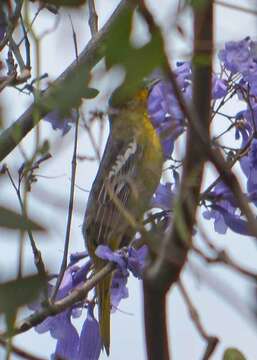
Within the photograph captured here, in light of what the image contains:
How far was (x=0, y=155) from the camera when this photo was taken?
2.21m

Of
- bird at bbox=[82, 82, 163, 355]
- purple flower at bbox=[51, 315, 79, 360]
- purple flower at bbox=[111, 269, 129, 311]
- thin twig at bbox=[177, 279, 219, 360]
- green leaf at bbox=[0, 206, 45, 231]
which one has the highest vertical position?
bird at bbox=[82, 82, 163, 355]

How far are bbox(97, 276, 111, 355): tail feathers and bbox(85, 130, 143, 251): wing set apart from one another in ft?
→ 0.36

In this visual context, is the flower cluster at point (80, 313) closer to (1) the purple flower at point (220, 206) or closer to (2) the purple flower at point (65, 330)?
(2) the purple flower at point (65, 330)

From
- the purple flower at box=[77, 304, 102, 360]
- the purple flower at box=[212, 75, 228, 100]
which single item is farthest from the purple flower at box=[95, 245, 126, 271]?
the purple flower at box=[212, 75, 228, 100]

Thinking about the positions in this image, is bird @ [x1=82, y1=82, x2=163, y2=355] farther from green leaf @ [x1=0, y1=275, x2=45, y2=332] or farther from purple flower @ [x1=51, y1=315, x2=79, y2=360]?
green leaf @ [x1=0, y1=275, x2=45, y2=332]

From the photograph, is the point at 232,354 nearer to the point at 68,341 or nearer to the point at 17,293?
the point at 17,293

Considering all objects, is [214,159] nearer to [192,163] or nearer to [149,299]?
[192,163]

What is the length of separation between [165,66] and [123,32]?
4cm

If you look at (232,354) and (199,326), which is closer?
(199,326)

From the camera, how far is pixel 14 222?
799 millimetres

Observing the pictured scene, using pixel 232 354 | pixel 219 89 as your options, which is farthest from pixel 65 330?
pixel 232 354

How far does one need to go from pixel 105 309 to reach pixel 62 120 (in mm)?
1721

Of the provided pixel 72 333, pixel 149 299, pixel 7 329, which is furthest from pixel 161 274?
pixel 72 333

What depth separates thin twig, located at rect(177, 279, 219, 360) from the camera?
0.84 m
